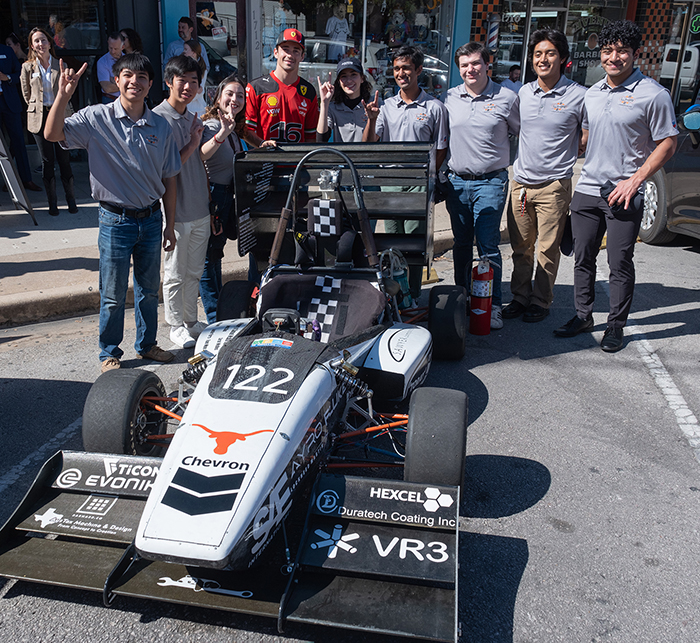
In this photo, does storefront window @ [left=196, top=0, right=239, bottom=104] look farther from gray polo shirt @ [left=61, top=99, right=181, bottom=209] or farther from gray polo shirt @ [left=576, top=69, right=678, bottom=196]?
gray polo shirt @ [left=576, top=69, right=678, bottom=196]

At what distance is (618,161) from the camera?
4984 mm

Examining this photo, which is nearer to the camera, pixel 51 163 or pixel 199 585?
pixel 199 585

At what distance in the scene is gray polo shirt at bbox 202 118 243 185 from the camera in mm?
5027

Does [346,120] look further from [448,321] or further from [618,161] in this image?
[618,161]

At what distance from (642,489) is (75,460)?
2.80 meters

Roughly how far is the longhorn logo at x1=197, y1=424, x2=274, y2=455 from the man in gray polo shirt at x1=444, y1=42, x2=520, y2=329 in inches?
129

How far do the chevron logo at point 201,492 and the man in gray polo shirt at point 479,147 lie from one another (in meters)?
3.53

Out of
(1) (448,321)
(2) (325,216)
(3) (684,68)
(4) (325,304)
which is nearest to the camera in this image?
(4) (325,304)

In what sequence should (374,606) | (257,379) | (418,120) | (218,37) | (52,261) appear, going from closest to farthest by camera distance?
1. (374,606)
2. (257,379)
3. (418,120)
4. (52,261)
5. (218,37)

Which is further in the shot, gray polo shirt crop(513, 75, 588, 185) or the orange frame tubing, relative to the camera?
gray polo shirt crop(513, 75, 588, 185)

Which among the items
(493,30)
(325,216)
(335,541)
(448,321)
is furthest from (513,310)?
(493,30)

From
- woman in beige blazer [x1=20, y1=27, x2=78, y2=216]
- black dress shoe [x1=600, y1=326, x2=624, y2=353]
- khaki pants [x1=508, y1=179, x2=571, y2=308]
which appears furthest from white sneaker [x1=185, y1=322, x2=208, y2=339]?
woman in beige blazer [x1=20, y1=27, x2=78, y2=216]

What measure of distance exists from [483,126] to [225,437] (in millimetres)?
3536

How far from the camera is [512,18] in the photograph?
13555mm
